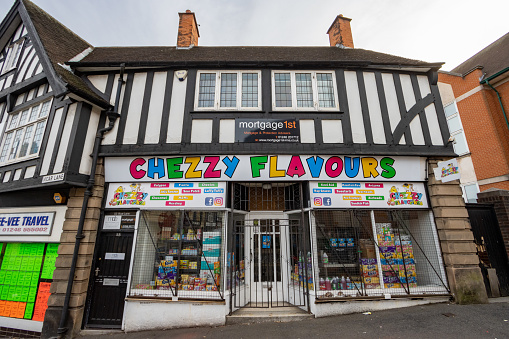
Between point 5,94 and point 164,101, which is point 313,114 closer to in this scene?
point 164,101

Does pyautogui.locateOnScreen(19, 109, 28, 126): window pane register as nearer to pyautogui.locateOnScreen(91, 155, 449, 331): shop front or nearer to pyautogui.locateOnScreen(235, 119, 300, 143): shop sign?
pyautogui.locateOnScreen(91, 155, 449, 331): shop front

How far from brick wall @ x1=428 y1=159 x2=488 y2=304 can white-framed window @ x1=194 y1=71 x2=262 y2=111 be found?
5706 millimetres

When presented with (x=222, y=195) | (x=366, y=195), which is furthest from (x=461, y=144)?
(x=222, y=195)

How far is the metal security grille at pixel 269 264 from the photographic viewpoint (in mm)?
6137

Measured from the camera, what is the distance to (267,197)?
285 inches

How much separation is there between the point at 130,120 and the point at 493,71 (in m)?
17.3

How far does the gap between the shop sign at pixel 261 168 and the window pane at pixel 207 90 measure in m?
1.87

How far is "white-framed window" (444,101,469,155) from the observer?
12.7 m

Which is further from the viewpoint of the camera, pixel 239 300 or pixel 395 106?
pixel 395 106

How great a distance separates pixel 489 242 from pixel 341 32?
31.7 ft

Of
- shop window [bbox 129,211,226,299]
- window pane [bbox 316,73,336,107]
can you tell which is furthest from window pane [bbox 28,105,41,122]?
window pane [bbox 316,73,336,107]

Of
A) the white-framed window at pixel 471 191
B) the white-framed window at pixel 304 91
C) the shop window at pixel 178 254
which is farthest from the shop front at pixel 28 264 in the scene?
the white-framed window at pixel 471 191

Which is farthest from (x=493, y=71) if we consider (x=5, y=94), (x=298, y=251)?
(x=5, y=94)

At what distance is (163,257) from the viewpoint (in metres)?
6.20
